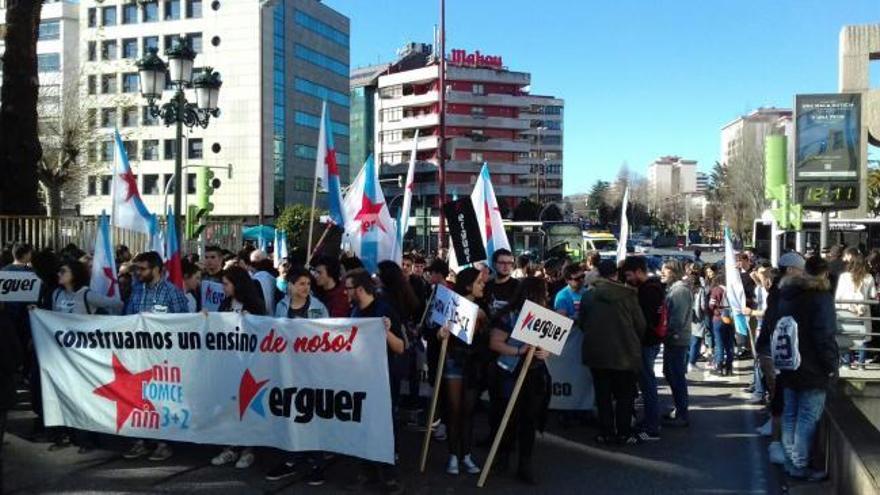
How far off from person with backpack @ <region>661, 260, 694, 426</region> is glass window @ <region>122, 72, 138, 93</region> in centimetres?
6893

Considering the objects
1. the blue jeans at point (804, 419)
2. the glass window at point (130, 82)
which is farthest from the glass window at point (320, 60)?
the blue jeans at point (804, 419)

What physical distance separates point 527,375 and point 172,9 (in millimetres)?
74167

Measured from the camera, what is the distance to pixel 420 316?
8.62 m

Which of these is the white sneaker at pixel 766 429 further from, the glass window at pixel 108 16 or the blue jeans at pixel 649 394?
the glass window at pixel 108 16

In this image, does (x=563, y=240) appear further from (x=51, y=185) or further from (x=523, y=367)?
(x=523, y=367)

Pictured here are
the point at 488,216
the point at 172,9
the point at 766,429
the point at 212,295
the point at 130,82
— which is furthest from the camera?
the point at 172,9

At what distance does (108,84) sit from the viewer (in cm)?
7038

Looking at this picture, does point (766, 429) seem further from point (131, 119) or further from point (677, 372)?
point (131, 119)

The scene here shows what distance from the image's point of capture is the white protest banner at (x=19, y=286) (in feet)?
26.6

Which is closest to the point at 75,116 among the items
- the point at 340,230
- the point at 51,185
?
the point at 51,185

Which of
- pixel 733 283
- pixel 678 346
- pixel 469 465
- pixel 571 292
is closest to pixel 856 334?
pixel 733 283

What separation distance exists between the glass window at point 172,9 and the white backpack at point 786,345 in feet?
244

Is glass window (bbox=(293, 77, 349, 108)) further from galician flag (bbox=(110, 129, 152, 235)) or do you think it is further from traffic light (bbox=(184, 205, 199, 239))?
galician flag (bbox=(110, 129, 152, 235))

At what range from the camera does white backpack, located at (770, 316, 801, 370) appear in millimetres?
6840
